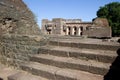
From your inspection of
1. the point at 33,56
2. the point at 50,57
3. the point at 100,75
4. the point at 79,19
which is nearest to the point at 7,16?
the point at 33,56

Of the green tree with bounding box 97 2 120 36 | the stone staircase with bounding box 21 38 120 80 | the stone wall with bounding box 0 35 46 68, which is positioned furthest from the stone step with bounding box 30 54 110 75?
the green tree with bounding box 97 2 120 36

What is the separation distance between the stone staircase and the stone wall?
0.21 metres

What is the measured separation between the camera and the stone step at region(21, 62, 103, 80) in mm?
3332

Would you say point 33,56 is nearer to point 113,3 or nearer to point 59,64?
point 59,64

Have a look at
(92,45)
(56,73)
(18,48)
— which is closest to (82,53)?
(92,45)

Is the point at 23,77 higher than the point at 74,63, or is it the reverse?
the point at 74,63

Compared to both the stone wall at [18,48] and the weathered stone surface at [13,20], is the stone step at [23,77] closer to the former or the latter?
the stone wall at [18,48]

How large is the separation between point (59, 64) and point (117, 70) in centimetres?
132

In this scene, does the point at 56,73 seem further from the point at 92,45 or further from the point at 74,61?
the point at 92,45

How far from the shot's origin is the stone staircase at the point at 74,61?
344cm

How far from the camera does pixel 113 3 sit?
39.9 meters

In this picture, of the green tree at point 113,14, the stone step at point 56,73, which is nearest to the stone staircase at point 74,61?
the stone step at point 56,73

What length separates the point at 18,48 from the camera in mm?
4801

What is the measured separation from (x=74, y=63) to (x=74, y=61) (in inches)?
4.3
